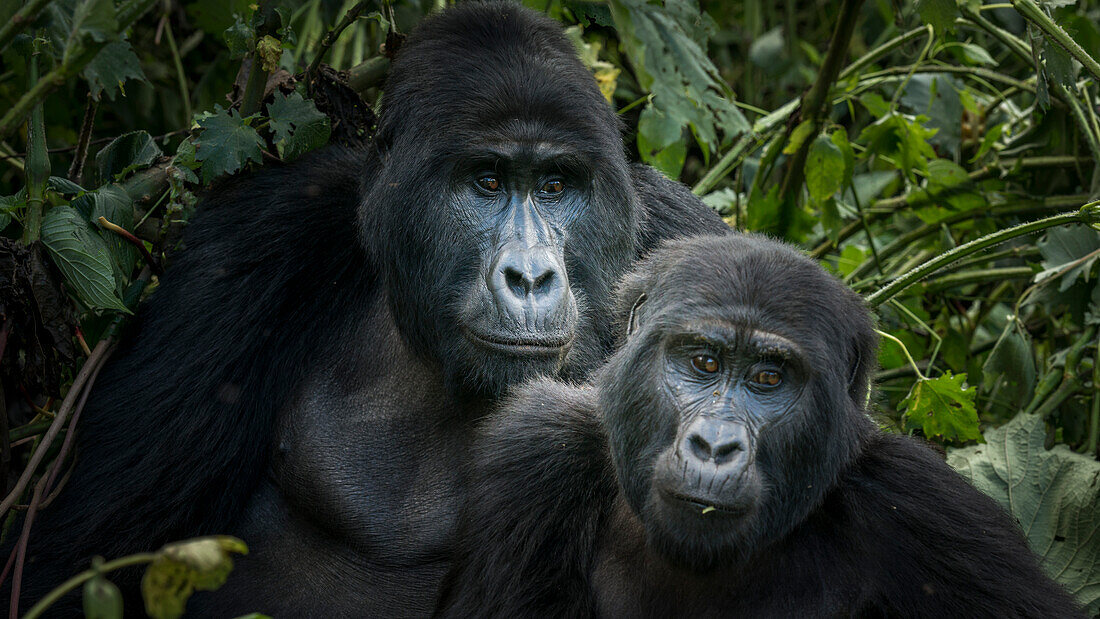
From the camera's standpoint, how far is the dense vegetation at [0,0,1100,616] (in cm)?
345

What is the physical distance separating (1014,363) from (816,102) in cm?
135

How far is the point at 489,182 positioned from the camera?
139 inches

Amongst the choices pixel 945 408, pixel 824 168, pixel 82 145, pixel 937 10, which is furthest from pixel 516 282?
pixel 824 168

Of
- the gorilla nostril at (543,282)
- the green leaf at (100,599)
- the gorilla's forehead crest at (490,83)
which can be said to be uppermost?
the gorilla's forehead crest at (490,83)

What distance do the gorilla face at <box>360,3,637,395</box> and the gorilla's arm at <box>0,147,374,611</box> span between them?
300 millimetres

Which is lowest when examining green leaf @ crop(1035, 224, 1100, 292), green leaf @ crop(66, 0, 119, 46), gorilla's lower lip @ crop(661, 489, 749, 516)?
green leaf @ crop(1035, 224, 1100, 292)

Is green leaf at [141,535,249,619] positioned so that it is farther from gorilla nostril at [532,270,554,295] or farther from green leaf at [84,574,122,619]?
gorilla nostril at [532,270,554,295]

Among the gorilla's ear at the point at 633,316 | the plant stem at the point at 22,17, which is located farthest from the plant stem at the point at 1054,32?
the plant stem at the point at 22,17

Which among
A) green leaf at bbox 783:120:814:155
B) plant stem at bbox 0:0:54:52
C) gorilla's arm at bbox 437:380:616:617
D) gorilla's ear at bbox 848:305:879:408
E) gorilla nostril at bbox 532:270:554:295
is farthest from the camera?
green leaf at bbox 783:120:814:155

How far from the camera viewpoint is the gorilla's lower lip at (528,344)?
323cm

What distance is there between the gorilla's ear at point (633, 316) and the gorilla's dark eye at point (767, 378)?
1.49 feet

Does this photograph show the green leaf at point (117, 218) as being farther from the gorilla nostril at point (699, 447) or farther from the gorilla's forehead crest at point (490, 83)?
the gorilla nostril at point (699, 447)

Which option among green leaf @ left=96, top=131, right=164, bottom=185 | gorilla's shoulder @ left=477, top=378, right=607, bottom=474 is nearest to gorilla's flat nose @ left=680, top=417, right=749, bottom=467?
gorilla's shoulder @ left=477, top=378, right=607, bottom=474

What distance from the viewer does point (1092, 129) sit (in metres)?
4.91
